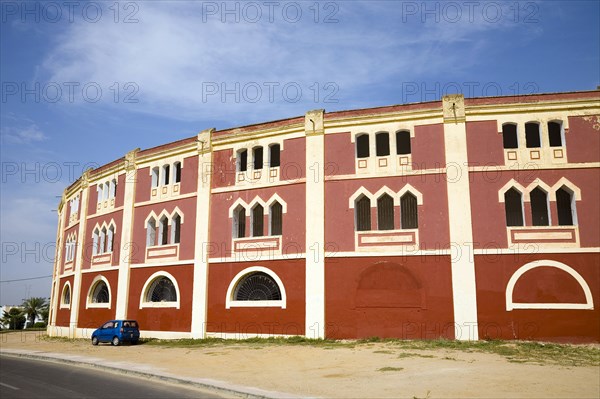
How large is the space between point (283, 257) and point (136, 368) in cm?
985

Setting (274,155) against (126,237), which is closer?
(274,155)

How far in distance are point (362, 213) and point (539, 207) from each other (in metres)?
8.19

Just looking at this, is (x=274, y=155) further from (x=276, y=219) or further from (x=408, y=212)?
(x=408, y=212)

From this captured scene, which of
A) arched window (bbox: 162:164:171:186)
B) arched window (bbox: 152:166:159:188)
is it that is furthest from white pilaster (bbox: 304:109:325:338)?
arched window (bbox: 152:166:159:188)

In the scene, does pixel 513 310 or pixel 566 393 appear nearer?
pixel 566 393

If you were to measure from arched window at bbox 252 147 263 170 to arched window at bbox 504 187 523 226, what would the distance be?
1269cm

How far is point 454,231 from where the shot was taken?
22703 mm

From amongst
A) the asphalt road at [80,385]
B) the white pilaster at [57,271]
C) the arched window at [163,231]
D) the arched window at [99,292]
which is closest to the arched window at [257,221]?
the arched window at [163,231]

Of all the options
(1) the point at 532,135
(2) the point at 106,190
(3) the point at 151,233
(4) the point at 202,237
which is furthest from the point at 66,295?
(1) the point at 532,135

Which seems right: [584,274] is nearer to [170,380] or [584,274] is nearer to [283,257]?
[283,257]

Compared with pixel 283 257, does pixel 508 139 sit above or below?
above

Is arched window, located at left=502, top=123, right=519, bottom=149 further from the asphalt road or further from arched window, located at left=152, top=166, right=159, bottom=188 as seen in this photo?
arched window, located at left=152, top=166, right=159, bottom=188

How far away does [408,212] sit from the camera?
23906 mm

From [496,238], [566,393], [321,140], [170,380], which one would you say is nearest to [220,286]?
[321,140]
